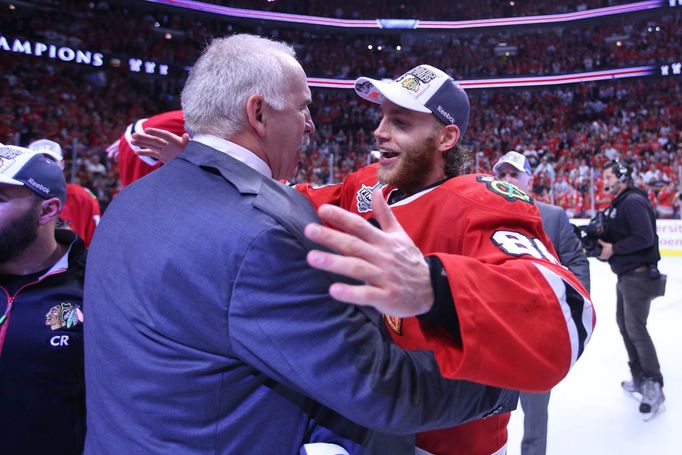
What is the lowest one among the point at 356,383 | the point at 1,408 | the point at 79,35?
the point at 79,35

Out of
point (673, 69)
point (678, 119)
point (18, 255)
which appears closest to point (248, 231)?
point (18, 255)

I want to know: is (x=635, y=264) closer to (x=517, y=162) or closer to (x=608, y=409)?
(x=608, y=409)

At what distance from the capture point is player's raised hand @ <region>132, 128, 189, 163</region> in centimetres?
190

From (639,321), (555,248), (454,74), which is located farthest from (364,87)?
(454,74)

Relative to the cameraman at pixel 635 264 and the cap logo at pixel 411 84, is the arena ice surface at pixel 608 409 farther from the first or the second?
the cap logo at pixel 411 84

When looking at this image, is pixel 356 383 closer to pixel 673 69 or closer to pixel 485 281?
pixel 485 281

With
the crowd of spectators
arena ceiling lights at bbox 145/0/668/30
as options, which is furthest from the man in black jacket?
arena ceiling lights at bbox 145/0/668/30

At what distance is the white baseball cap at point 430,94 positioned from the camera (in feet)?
5.70

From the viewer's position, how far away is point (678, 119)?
66.3ft

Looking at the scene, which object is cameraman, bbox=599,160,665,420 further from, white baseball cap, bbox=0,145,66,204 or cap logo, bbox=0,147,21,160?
cap logo, bbox=0,147,21,160

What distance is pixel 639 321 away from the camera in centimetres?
421

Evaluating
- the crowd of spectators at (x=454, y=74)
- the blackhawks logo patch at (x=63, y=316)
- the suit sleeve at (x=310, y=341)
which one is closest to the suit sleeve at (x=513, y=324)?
the suit sleeve at (x=310, y=341)

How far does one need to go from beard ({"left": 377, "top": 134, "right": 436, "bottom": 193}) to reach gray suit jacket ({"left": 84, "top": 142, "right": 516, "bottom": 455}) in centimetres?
74

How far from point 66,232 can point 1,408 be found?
595mm
